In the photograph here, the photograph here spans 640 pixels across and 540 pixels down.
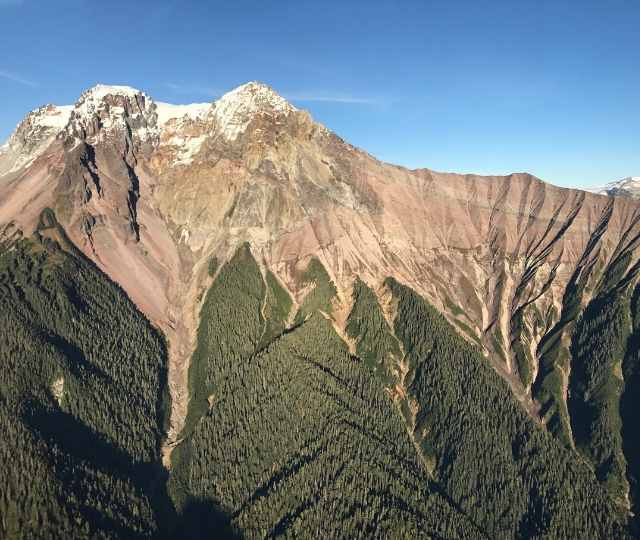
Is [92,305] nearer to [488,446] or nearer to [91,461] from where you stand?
[91,461]

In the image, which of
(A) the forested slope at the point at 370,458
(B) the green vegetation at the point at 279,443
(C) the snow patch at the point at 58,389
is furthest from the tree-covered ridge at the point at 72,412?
(A) the forested slope at the point at 370,458

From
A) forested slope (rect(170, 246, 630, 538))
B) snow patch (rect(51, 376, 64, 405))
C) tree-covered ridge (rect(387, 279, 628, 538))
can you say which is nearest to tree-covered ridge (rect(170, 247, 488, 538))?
forested slope (rect(170, 246, 630, 538))

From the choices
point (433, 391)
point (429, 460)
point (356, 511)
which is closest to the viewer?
point (356, 511)

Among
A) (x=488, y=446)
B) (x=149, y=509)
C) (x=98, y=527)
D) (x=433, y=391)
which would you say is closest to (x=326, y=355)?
(x=433, y=391)

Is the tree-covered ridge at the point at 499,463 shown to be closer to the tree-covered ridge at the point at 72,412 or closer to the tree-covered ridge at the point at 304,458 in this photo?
the tree-covered ridge at the point at 304,458

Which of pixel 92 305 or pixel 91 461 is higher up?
pixel 92 305

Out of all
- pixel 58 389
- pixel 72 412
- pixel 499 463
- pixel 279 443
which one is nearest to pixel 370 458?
pixel 279 443

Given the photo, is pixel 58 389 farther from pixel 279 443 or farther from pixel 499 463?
pixel 499 463

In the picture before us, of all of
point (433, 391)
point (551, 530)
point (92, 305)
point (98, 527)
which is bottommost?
point (551, 530)
